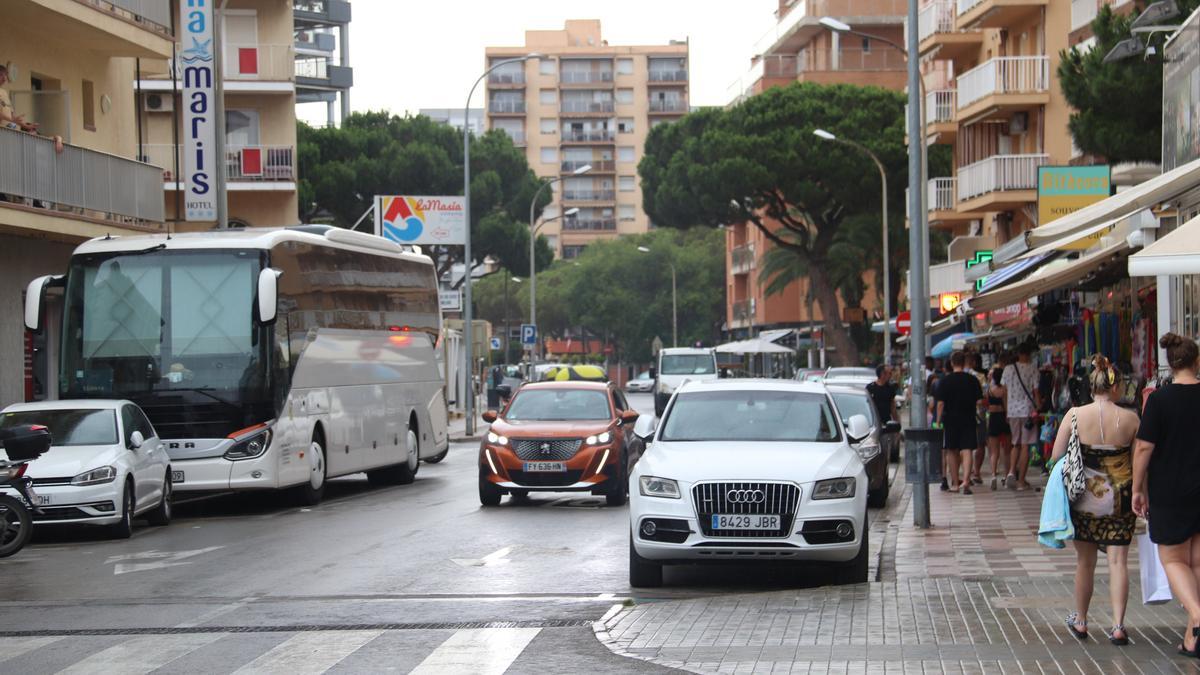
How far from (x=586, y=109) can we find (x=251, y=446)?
12640 cm

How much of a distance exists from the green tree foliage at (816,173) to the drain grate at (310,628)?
53.2 meters

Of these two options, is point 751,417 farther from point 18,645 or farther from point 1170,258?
point 18,645

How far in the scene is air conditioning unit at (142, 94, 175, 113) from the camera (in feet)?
168

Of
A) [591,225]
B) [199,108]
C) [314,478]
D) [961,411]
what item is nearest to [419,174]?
[199,108]

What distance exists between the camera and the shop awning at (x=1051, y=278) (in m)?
18.7

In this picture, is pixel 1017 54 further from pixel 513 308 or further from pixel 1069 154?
pixel 513 308

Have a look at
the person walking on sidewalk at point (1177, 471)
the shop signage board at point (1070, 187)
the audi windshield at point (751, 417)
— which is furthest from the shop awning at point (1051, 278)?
the person walking on sidewalk at point (1177, 471)

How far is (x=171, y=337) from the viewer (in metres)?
21.0

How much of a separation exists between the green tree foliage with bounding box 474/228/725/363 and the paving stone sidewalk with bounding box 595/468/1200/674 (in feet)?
329

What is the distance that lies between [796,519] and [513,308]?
10937cm

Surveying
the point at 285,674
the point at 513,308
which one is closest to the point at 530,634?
the point at 285,674

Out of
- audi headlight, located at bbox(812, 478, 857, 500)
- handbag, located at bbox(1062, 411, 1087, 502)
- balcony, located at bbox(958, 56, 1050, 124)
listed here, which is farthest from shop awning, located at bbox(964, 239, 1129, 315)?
balcony, located at bbox(958, 56, 1050, 124)

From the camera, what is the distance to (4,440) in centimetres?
1652

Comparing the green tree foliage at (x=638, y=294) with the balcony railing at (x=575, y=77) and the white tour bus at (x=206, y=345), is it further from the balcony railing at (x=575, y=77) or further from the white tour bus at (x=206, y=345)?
the white tour bus at (x=206, y=345)
